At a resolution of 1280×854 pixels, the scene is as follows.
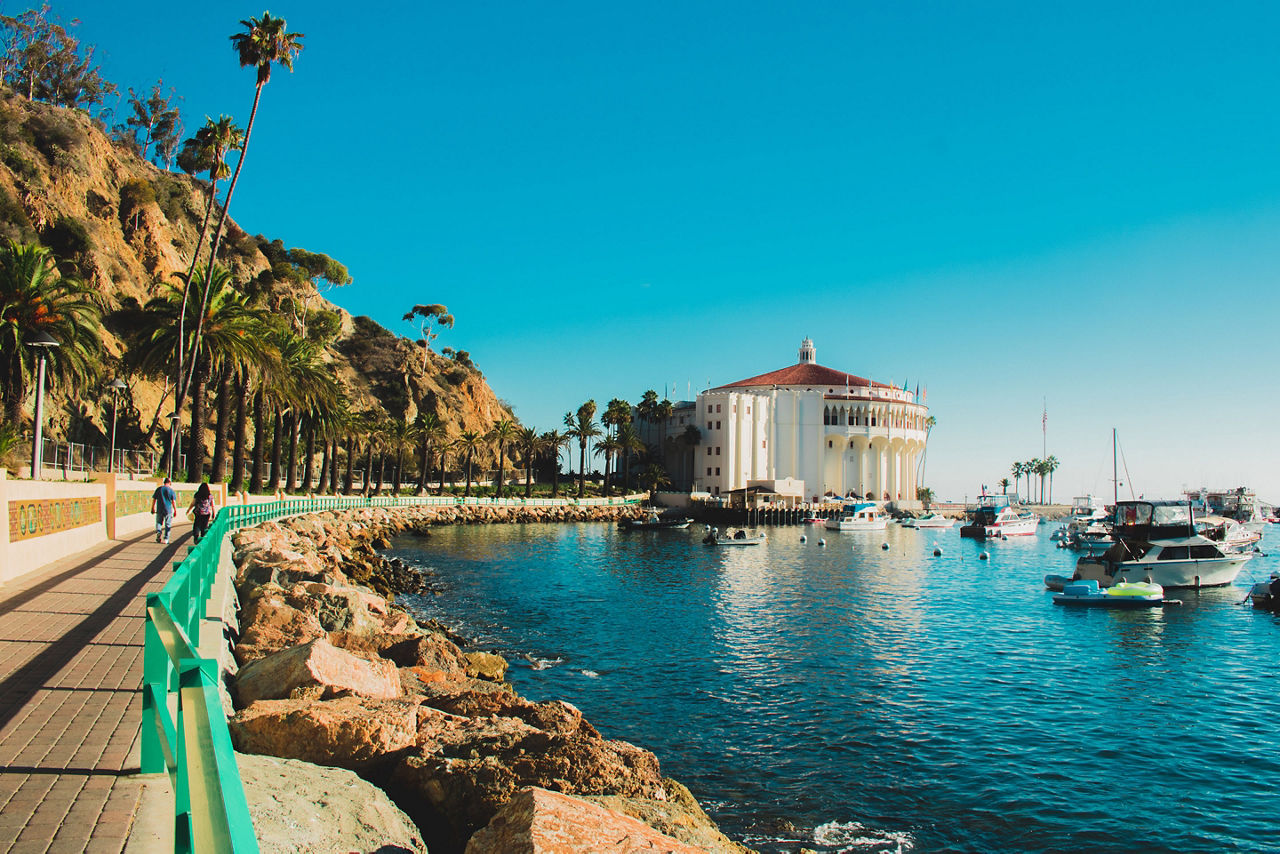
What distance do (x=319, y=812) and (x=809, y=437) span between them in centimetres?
12133

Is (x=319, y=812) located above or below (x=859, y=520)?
above

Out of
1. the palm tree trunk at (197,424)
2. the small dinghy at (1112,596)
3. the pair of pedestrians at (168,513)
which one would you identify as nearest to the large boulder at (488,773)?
the pair of pedestrians at (168,513)

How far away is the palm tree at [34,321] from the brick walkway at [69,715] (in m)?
24.0

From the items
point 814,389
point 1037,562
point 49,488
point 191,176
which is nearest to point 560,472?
point 814,389

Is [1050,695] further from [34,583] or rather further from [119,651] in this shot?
[34,583]

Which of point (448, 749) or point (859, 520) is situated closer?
point (448, 749)

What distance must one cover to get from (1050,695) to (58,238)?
65.7m

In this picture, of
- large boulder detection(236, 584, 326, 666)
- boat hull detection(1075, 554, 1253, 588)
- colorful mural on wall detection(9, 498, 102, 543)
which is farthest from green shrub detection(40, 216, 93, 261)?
boat hull detection(1075, 554, 1253, 588)

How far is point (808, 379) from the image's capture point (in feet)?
428

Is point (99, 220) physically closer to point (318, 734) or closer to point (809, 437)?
point (318, 734)

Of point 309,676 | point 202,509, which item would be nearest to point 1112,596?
point 202,509

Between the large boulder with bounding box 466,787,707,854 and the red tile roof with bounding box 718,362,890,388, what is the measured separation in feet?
408

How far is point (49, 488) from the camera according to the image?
1862cm

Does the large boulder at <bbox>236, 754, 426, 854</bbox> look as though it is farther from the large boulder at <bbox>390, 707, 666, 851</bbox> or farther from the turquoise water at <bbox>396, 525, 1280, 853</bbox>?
the turquoise water at <bbox>396, 525, 1280, 853</bbox>
